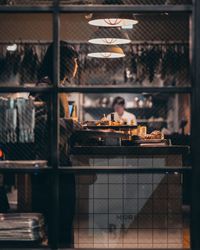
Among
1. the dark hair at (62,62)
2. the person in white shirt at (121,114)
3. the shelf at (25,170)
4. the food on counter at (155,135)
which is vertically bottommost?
the shelf at (25,170)

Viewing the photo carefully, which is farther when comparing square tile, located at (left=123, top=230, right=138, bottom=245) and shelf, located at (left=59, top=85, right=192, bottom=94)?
square tile, located at (left=123, top=230, right=138, bottom=245)

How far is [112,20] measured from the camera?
644 centimetres

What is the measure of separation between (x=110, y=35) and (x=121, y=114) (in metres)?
2.74

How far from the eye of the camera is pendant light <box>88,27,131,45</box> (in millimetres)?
6332

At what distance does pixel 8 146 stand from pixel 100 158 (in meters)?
0.87

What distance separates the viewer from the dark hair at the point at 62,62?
6141 mm

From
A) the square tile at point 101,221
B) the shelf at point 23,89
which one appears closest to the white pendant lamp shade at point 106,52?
the shelf at point 23,89

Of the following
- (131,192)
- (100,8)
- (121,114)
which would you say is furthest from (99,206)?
(121,114)

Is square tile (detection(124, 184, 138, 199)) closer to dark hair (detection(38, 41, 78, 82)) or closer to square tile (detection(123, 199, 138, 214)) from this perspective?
square tile (detection(123, 199, 138, 214))

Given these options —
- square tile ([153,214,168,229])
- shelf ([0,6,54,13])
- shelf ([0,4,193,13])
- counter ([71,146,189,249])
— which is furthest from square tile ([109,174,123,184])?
shelf ([0,6,54,13])

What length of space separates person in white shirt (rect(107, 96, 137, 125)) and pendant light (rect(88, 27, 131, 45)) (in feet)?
2.95

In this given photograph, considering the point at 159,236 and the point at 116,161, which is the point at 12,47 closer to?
the point at 116,161

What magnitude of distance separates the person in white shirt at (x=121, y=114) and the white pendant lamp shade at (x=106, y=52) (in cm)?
90

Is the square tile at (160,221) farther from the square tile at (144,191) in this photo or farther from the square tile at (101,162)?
the square tile at (101,162)
